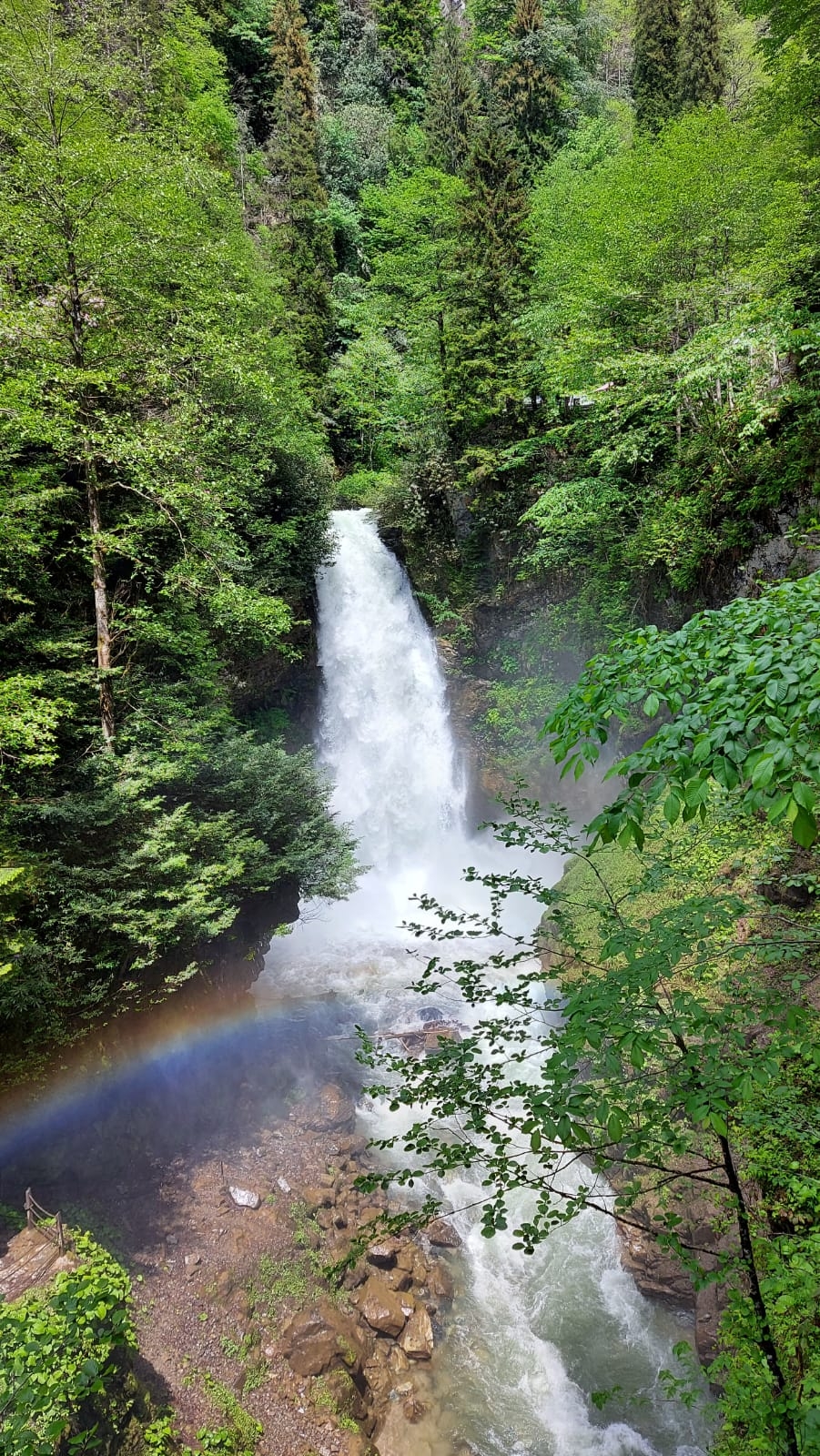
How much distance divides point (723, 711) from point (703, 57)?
35.0 metres

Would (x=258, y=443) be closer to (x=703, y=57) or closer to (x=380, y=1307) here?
(x=380, y=1307)

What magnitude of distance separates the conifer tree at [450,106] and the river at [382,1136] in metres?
24.6

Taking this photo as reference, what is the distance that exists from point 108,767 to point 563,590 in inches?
436

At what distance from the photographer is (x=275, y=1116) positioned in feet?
28.2

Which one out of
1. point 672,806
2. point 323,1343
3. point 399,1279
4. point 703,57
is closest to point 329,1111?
point 399,1279

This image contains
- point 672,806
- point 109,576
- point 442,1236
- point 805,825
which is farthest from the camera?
point 109,576

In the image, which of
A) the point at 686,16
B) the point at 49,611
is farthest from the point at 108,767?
the point at 686,16

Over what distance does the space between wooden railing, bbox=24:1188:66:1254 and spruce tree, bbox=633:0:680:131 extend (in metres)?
35.4

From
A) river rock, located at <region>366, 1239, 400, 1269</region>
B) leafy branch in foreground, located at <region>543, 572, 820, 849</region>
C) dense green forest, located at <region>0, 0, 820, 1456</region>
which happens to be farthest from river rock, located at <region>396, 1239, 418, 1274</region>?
leafy branch in foreground, located at <region>543, 572, 820, 849</region>

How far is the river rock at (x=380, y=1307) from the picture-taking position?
6414 millimetres

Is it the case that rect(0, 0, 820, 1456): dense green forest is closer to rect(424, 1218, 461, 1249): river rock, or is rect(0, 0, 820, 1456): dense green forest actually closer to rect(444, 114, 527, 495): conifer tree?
rect(444, 114, 527, 495): conifer tree

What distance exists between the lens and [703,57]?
23609mm

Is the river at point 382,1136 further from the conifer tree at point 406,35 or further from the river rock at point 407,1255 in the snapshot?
the conifer tree at point 406,35

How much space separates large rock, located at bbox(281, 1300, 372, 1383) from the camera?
19.5 feet
